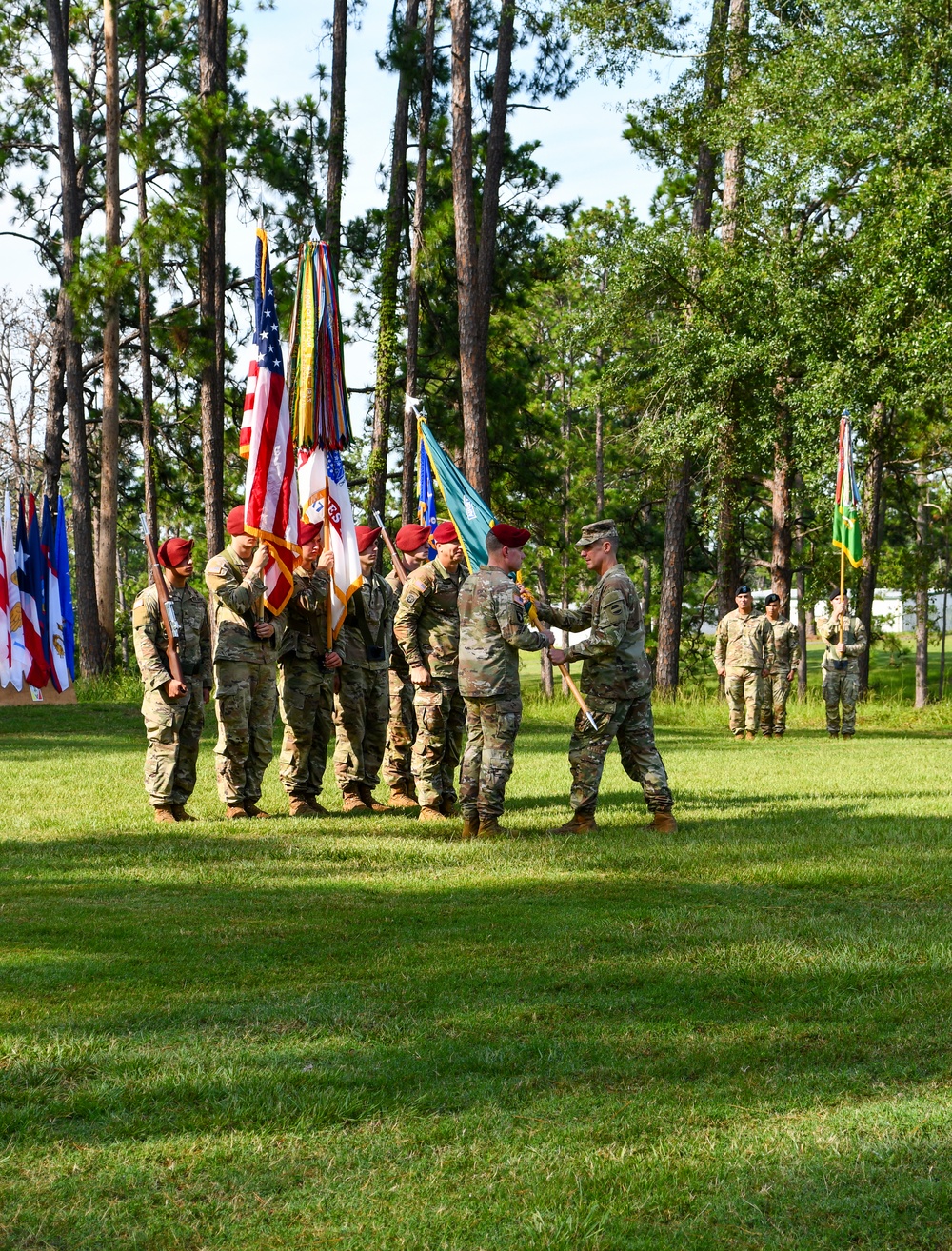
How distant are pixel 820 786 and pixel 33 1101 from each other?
33.9ft

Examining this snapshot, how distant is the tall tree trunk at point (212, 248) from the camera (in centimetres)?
2381

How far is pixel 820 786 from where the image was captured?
13.7 metres

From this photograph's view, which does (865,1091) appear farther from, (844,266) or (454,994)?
(844,266)

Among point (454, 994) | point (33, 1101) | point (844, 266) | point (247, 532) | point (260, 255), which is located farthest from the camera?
point (844, 266)

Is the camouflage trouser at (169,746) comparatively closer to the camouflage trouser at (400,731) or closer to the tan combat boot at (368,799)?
the tan combat boot at (368,799)

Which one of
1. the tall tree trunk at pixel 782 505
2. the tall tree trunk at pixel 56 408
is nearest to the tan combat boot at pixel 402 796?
the tall tree trunk at pixel 782 505

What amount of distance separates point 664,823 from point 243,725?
339 centimetres

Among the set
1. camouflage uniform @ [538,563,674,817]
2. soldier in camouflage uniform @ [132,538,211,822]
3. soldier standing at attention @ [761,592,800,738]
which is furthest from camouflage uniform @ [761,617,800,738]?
soldier in camouflage uniform @ [132,538,211,822]

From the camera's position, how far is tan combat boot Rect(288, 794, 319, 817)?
11.5 meters

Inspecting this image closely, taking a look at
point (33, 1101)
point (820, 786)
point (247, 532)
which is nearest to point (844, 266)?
point (820, 786)

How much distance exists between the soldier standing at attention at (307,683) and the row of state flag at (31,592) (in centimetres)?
954

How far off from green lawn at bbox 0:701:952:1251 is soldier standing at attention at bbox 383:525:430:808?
89.1 inches

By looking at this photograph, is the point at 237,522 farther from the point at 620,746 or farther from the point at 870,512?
the point at 870,512

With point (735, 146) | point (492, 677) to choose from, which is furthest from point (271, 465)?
point (735, 146)
